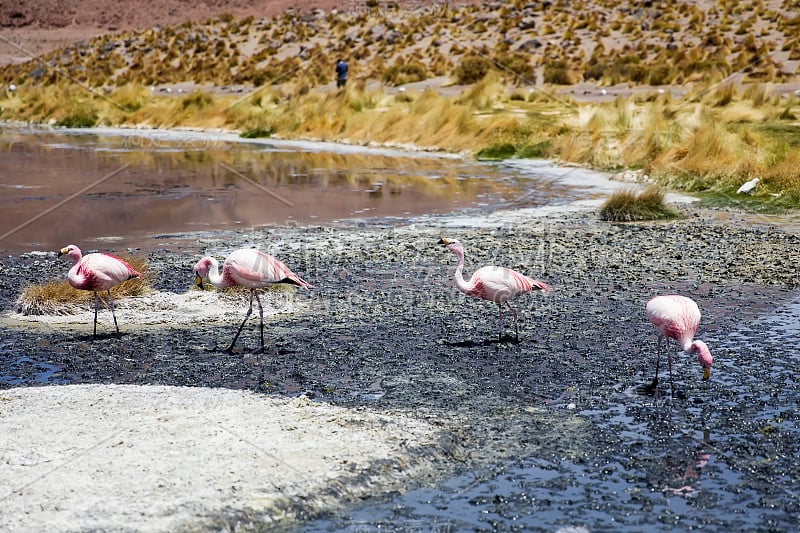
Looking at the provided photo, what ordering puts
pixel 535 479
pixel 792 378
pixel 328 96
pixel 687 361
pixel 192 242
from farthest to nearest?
pixel 328 96
pixel 192 242
pixel 687 361
pixel 792 378
pixel 535 479

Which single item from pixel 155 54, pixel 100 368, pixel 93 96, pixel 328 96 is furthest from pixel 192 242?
pixel 155 54

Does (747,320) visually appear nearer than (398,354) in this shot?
No

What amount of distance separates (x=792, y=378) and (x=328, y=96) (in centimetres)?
2832

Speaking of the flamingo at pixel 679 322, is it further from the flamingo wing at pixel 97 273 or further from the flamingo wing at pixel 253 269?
the flamingo wing at pixel 97 273

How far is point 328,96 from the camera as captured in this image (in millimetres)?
34812

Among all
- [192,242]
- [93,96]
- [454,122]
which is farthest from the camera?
[93,96]

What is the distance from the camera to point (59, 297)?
10.1 meters

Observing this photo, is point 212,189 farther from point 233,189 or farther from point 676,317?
point 676,317

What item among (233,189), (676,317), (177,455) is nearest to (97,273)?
(177,455)

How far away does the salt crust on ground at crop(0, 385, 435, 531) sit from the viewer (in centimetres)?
533

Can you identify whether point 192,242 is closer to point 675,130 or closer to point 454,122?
point 675,130

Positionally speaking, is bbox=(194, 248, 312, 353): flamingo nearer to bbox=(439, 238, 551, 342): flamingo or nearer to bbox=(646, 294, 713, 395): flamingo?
bbox=(439, 238, 551, 342): flamingo

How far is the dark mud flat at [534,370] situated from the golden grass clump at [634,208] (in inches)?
61.9

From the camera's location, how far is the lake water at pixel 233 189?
15.9 meters
